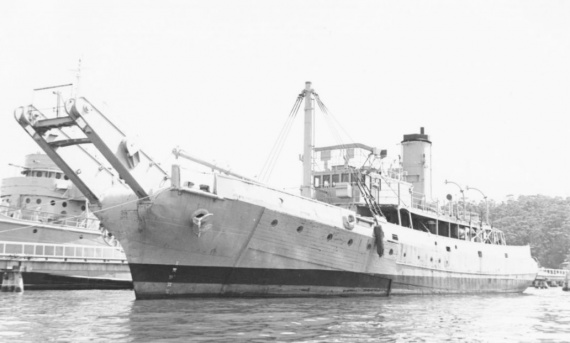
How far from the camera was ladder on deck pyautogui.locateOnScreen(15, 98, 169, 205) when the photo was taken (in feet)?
63.5

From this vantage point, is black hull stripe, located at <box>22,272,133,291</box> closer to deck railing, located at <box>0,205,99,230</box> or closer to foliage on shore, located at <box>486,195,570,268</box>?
deck railing, located at <box>0,205,99,230</box>

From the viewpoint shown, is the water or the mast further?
the mast

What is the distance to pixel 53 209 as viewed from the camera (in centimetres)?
3822

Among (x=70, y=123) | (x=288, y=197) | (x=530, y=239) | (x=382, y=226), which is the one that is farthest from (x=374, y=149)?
(x=530, y=239)

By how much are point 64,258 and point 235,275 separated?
464 inches

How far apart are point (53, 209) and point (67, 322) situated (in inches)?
1044

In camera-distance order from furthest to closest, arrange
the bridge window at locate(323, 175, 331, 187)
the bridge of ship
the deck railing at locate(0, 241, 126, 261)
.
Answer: the bridge of ship → the deck railing at locate(0, 241, 126, 261) → the bridge window at locate(323, 175, 331, 187)

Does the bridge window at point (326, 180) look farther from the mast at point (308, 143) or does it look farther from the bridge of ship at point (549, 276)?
the bridge of ship at point (549, 276)

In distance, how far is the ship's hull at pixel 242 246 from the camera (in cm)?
2047

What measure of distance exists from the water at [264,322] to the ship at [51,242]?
8.73m

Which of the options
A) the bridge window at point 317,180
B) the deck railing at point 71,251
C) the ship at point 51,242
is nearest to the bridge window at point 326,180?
the bridge window at point 317,180

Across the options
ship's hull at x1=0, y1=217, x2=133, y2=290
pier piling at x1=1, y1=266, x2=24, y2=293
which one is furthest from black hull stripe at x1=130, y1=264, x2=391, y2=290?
ship's hull at x1=0, y1=217, x2=133, y2=290

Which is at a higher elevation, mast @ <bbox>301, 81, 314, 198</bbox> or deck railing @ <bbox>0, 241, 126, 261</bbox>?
mast @ <bbox>301, 81, 314, 198</bbox>

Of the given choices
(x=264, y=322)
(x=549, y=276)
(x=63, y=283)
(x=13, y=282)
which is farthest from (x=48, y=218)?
(x=549, y=276)
